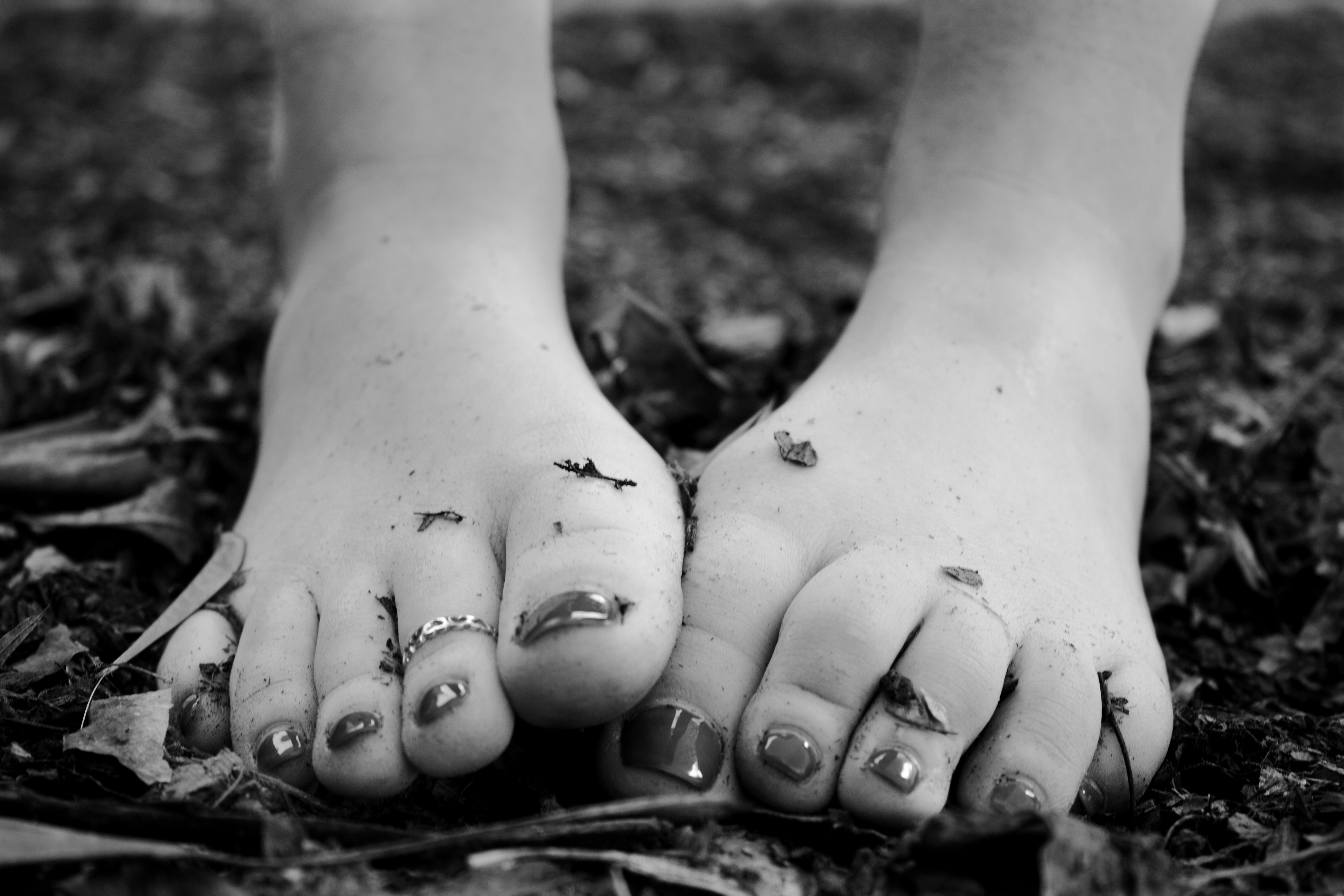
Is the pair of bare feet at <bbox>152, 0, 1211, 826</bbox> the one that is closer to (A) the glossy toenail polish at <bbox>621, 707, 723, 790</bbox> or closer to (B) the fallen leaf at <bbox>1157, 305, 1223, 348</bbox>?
(A) the glossy toenail polish at <bbox>621, 707, 723, 790</bbox>

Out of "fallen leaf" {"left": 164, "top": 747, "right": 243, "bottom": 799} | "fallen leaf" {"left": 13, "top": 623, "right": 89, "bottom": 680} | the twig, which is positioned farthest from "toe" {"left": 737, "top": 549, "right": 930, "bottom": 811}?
"fallen leaf" {"left": 13, "top": 623, "right": 89, "bottom": 680}

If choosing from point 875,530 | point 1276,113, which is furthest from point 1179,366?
point 1276,113

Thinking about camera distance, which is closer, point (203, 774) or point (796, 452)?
point (203, 774)

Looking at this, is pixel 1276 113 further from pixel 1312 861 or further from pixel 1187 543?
pixel 1312 861

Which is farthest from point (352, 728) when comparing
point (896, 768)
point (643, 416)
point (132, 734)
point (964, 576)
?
point (643, 416)

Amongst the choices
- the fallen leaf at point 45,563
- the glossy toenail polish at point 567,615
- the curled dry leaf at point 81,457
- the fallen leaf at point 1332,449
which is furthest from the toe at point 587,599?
the fallen leaf at point 1332,449

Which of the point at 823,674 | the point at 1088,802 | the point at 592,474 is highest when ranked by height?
the point at 592,474

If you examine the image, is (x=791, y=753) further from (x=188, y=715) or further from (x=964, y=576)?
(x=188, y=715)
